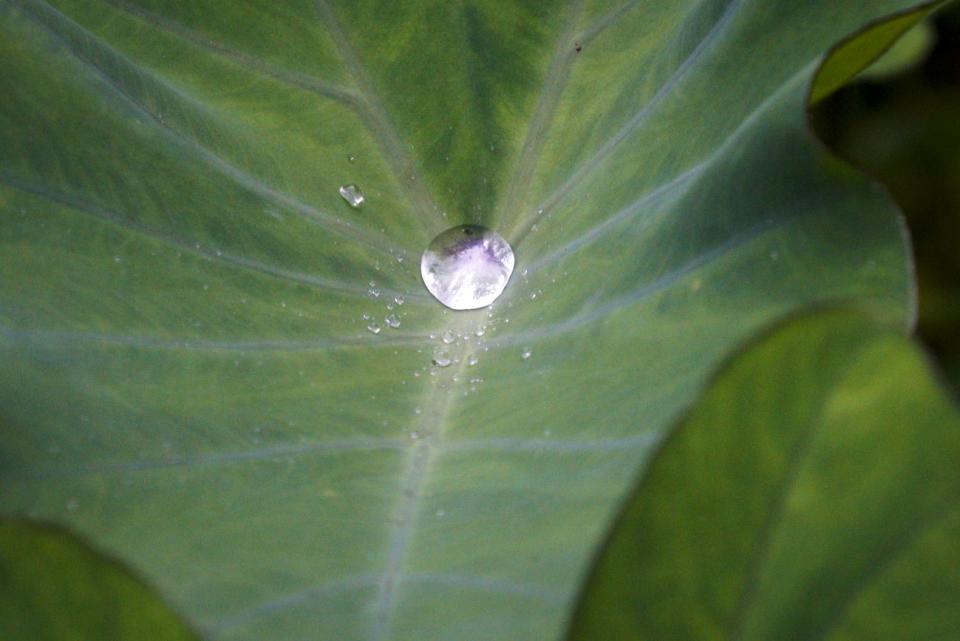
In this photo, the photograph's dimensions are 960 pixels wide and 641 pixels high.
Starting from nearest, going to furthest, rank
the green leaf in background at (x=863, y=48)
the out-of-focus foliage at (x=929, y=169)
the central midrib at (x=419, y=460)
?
the central midrib at (x=419, y=460)
the green leaf in background at (x=863, y=48)
the out-of-focus foliage at (x=929, y=169)

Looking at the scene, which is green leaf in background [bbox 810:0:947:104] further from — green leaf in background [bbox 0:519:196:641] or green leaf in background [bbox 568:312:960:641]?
green leaf in background [bbox 0:519:196:641]

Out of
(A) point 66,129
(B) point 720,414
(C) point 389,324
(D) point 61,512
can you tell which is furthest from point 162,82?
(B) point 720,414

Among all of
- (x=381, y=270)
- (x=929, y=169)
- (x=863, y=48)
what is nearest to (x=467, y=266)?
(x=381, y=270)

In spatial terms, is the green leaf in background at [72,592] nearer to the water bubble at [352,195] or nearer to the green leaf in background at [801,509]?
the green leaf in background at [801,509]

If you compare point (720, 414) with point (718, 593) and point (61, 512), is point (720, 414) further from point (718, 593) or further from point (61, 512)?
point (61, 512)

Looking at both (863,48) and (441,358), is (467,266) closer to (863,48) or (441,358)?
(441,358)

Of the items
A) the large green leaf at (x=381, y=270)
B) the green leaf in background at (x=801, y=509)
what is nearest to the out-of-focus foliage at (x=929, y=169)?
the large green leaf at (x=381, y=270)
